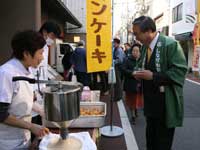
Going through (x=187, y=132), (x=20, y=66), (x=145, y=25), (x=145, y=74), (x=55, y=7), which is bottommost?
(x=187, y=132)

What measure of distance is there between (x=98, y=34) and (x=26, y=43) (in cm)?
359

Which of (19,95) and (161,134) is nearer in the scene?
(19,95)

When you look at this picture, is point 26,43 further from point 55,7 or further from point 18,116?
point 55,7

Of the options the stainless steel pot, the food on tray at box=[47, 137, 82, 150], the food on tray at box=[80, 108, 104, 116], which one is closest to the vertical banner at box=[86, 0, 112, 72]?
the food on tray at box=[80, 108, 104, 116]

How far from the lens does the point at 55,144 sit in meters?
2.43

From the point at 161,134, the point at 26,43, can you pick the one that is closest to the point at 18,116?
the point at 26,43

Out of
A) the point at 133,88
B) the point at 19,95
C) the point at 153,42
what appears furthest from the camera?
the point at 133,88

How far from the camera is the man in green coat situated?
134 inches

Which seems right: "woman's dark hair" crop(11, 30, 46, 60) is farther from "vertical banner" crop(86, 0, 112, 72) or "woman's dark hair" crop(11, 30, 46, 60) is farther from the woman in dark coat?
the woman in dark coat

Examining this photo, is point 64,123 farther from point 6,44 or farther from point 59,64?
point 59,64

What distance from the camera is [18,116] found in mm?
2541

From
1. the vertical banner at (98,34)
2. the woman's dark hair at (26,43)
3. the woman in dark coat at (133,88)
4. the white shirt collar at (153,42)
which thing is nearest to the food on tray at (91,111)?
the white shirt collar at (153,42)

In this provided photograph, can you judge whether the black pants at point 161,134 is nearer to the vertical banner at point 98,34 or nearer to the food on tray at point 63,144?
the food on tray at point 63,144

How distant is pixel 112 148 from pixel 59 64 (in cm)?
1209
